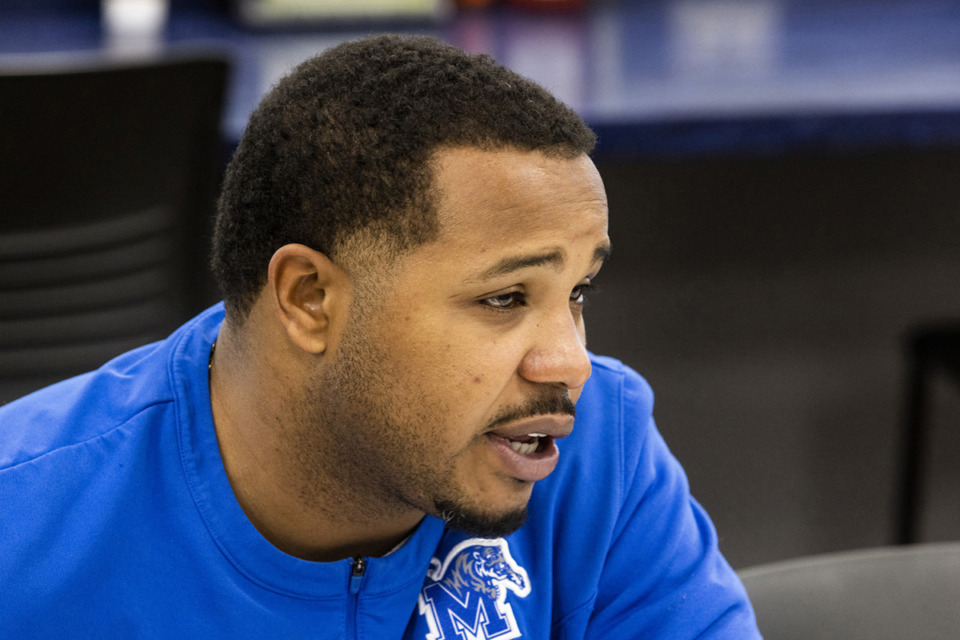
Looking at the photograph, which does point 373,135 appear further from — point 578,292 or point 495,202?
point 578,292

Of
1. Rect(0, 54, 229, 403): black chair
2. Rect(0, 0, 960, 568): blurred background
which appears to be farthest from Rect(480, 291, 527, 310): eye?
Rect(0, 0, 960, 568): blurred background

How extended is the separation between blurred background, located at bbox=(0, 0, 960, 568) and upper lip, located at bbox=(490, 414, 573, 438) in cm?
97

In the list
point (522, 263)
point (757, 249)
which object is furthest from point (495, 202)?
point (757, 249)

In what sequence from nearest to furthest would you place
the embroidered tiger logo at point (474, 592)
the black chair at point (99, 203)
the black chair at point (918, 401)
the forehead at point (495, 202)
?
the forehead at point (495, 202), the embroidered tiger logo at point (474, 592), the black chair at point (99, 203), the black chair at point (918, 401)

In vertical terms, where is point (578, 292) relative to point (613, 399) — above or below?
above

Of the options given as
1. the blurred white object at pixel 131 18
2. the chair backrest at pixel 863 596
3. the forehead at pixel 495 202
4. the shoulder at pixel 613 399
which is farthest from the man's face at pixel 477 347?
the blurred white object at pixel 131 18

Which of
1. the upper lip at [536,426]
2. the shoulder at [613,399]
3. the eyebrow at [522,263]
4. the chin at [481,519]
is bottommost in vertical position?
the chin at [481,519]

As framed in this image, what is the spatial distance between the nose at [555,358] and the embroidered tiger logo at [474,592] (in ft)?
0.65

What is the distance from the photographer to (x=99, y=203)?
1.44 m

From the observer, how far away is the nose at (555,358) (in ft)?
2.78

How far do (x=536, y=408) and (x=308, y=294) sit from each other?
193 millimetres

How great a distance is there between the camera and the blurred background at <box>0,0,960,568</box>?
196cm

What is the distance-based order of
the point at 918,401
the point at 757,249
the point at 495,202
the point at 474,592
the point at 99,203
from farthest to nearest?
the point at 757,249, the point at 918,401, the point at 99,203, the point at 474,592, the point at 495,202

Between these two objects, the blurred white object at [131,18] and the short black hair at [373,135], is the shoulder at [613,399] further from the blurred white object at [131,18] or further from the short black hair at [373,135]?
the blurred white object at [131,18]
